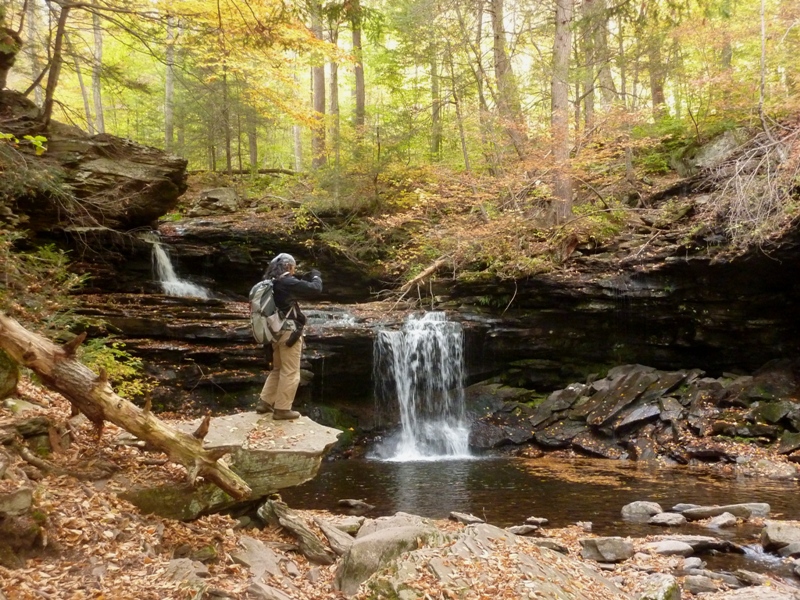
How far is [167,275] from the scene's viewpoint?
1518 centimetres

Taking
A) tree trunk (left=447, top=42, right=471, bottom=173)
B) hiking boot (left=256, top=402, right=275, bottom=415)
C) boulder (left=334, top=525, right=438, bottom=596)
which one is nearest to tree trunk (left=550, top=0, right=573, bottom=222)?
tree trunk (left=447, top=42, right=471, bottom=173)

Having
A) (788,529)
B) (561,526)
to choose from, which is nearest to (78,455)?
(561,526)

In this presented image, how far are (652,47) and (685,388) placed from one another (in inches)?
363

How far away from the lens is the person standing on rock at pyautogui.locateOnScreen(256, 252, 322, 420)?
5828 millimetres

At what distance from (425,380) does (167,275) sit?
757 cm

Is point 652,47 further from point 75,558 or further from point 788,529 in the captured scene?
point 75,558

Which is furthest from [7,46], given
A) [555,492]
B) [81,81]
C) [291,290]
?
[555,492]

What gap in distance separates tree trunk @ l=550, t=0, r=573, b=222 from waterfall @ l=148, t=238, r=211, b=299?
9.76 meters

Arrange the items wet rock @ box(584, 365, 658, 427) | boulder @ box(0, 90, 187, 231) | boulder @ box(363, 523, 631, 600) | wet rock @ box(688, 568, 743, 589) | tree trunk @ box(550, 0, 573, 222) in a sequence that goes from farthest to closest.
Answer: wet rock @ box(584, 365, 658, 427), tree trunk @ box(550, 0, 573, 222), boulder @ box(0, 90, 187, 231), wet rock @ box(688, 568, 743, 589), boulder @ box(363, 523, 631, 600)

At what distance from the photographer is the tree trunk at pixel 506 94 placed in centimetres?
1460

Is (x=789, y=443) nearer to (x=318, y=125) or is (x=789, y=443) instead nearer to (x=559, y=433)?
(x=559, y=433)

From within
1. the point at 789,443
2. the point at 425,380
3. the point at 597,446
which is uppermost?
the point at 425,380

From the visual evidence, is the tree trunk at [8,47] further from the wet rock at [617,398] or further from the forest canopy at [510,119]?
the wet rock at [617,398]

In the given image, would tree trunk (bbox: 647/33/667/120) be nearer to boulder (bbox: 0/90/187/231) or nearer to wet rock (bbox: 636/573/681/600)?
boulder (bbox: 0/90/187/231)
